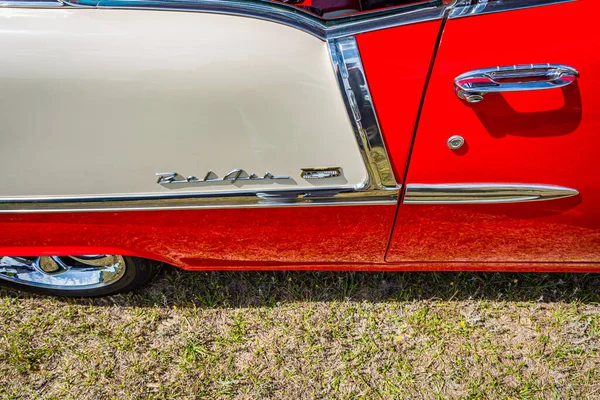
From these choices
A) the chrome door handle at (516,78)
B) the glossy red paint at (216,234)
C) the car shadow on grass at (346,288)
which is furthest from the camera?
the car shadow on grass at (346,288)

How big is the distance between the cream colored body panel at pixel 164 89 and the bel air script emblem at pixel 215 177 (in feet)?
0.20

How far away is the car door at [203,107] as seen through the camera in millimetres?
1243

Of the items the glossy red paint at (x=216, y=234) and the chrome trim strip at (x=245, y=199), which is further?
the glossy red paint at (x=216, y=234)

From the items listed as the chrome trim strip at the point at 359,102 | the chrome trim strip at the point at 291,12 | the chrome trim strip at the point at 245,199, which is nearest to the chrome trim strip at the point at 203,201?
the chrome trim strip at the point at 245,199

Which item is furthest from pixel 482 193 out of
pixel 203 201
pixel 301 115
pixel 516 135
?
pixel 203 201

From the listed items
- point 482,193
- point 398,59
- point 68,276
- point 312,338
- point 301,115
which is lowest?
point 312,338

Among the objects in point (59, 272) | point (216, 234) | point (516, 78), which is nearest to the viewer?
point (516, 78)

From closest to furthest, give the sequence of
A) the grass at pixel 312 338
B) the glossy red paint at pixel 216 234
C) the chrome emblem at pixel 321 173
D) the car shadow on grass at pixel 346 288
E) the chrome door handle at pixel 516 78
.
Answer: the chrome door handle at pixel 516 78 < the chrome emblem at pixel 321 173 < the glossy red paint at pixel 216 234 < the grass at pixel 312 338 < the car shadow on grass at pixel 346 288

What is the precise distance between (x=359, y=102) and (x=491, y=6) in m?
0.41

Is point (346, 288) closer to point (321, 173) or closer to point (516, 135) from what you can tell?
point (321, 173)

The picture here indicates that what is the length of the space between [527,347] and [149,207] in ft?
4.90

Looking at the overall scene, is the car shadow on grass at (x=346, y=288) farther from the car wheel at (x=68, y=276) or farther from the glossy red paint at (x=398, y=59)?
the glossy red paint at (x=398, y=59)

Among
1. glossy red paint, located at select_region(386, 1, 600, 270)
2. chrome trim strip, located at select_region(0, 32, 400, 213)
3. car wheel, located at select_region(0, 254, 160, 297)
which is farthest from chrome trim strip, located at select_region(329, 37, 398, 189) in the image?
A: car wheel, located at select_region(0, 254, 160, 297)

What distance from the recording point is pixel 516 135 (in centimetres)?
129
